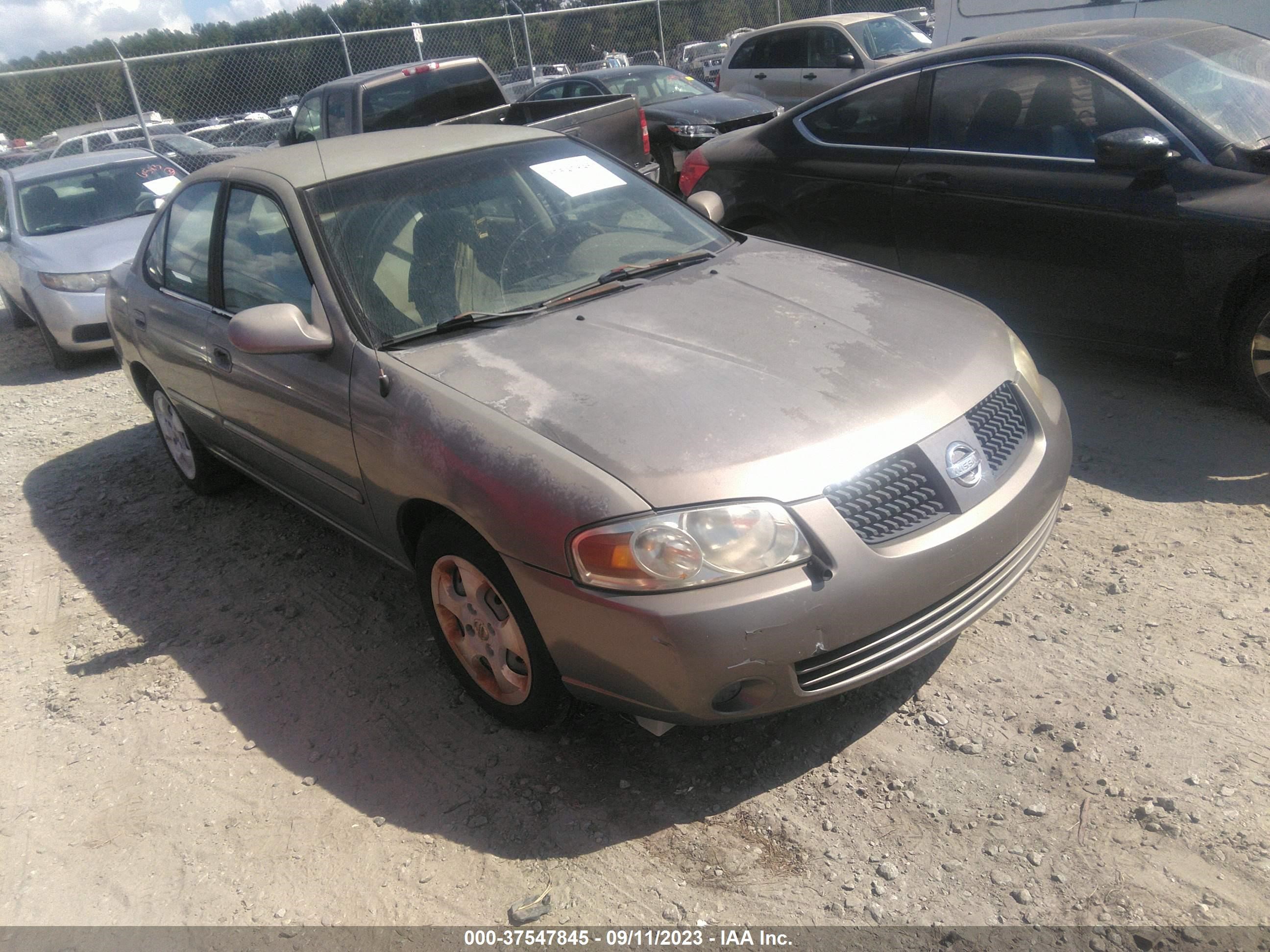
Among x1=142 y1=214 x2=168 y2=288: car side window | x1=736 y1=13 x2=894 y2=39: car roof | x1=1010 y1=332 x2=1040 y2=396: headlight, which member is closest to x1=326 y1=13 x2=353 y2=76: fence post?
x1=736 y1=13 x2=894 y2=39: car roof

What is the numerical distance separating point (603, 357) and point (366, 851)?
5.08ft

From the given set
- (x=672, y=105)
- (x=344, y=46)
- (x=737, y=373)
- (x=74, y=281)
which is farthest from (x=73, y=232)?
(x=344, y=46)

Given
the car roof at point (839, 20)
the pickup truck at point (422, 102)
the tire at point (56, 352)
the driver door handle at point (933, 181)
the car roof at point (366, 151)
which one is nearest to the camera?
the car roof at point (366, 151)

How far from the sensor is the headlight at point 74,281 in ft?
26.0

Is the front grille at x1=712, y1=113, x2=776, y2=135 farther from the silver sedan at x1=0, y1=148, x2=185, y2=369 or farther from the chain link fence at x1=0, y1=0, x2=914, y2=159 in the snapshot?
the chain link fence at x1=0, y1=0, x2=914, y2=159

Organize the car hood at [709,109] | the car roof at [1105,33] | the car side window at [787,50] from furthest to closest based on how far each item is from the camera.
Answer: the car side window at [787,50] → the car hood at [709,109] → the car roof at [1105,33]

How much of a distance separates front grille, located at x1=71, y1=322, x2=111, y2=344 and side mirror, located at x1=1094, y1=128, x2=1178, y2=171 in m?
7.27

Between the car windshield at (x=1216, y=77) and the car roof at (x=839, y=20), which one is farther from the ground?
the car windshield at (x=1216, y=77)

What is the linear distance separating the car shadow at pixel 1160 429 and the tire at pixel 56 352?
7466 millimetres

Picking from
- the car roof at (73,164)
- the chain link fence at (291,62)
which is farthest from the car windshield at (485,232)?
the chain link fence at (291,62)

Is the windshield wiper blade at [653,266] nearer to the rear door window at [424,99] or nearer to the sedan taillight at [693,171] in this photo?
the sedan taillight at [693,171]

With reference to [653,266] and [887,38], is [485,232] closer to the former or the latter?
[653,266]

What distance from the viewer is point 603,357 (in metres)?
2.97

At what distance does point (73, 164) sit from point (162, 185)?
83 cm
